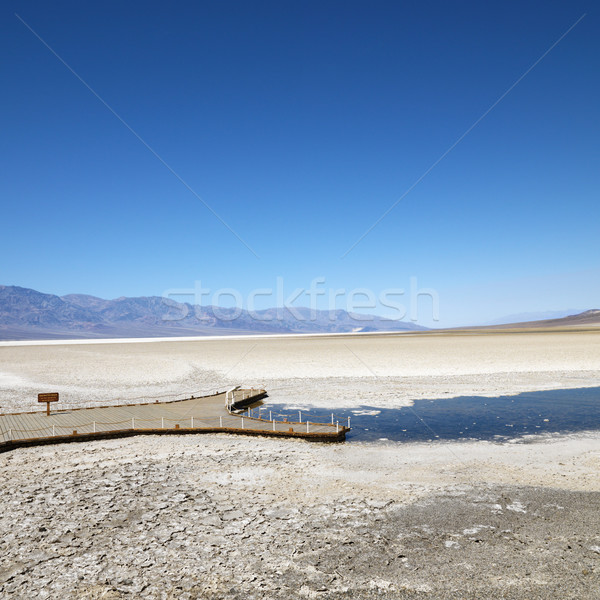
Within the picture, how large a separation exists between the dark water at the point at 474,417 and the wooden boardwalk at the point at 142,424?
6.14 feet

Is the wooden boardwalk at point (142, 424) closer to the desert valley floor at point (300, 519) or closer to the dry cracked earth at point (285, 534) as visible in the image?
the desert valley floor at point (300, 519)

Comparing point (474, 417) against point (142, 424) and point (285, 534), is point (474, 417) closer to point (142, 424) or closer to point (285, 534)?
point (285, 534)

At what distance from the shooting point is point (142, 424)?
21.3 m

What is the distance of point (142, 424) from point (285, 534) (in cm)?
1279

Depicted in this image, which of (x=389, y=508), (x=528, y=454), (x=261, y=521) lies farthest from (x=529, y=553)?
(x=528, y=454)

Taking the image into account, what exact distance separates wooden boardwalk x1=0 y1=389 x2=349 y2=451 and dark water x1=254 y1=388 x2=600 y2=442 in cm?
187

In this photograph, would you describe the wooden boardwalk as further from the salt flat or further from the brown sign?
the salt flat

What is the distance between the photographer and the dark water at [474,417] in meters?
19.6

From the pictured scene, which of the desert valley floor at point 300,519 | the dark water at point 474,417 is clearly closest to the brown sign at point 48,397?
the desert valley floor at point 300,519

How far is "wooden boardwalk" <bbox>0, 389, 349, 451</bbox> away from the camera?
62.4 ft

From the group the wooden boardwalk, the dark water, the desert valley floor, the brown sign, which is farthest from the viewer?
the brown sign

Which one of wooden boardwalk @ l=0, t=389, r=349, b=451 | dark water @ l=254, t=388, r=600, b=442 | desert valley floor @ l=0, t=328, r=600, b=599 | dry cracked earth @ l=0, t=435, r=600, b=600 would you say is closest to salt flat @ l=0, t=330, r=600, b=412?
dark water @ l=254, t=388, r=600, b=442

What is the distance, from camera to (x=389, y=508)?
12.0 m

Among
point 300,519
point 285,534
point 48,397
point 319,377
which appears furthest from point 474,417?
point 48,397
